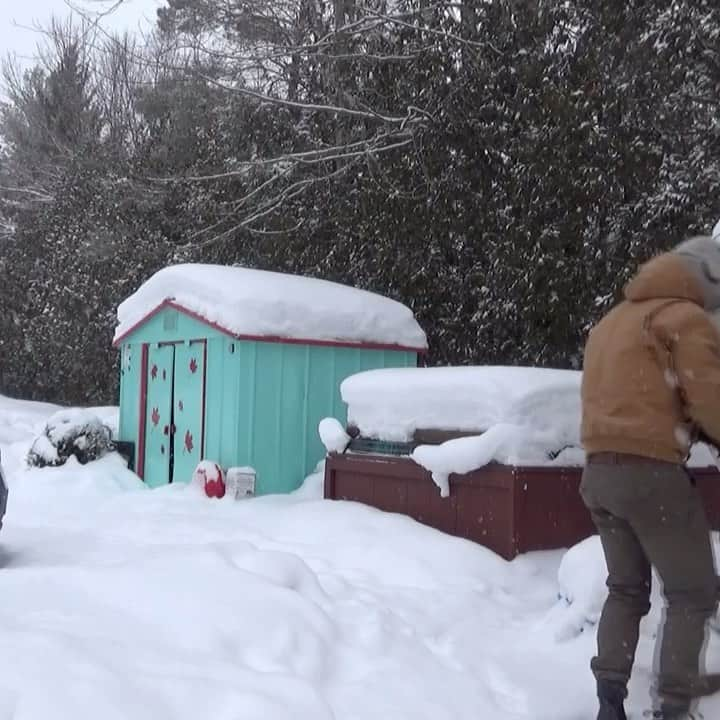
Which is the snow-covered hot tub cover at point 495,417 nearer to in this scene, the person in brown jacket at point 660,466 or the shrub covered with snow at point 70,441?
the person in brown jacket at point 660,466

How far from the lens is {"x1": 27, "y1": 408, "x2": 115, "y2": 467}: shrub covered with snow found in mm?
10297

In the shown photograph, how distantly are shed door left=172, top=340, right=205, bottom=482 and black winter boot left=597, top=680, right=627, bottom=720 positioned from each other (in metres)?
6.09

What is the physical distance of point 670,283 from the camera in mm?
3674

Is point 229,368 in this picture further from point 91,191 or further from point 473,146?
point 91,191

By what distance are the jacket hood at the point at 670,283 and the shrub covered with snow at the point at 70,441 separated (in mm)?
7789

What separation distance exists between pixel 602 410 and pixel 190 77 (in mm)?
11870

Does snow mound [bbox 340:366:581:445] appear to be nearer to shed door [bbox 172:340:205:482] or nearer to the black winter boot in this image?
shed door [bbox 172:340:205:482]

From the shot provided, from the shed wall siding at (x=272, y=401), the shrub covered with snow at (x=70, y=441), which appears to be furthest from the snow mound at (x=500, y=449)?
the shrub covered with snow at (x=70, y=441)

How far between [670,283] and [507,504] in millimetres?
2698

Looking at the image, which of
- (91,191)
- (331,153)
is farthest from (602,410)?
(91,191)

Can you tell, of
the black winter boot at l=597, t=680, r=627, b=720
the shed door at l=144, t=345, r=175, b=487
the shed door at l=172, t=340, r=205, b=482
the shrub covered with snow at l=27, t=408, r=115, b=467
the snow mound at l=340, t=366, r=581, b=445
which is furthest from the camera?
the shrub covered with snow at l=27, t=408, r=115, b=467

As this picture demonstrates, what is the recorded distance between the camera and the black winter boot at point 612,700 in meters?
3.58

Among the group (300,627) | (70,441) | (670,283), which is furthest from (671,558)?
(70,441)

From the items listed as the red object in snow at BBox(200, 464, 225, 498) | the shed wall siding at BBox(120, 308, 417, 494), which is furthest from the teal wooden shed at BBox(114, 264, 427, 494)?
the red object in snow at BBox(200, 464, 225, 498)
